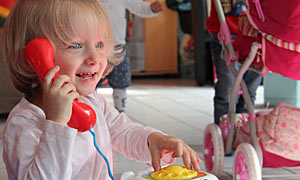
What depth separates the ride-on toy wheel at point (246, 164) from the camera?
1146 mm

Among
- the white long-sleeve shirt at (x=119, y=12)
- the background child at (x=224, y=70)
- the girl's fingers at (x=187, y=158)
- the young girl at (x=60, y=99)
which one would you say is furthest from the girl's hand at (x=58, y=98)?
the white long-sleeve shirt at (x=119, y=12)

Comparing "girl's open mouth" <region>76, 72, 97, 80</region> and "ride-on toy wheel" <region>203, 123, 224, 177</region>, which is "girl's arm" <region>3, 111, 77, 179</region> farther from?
"ride-on toy wheel" <region>203, 123, 224, 177</region>

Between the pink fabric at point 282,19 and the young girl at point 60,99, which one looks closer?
the young girl at point 60,99

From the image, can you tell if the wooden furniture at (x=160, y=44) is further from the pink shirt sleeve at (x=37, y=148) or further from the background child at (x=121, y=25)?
the pink shirt sleeve at (x=37, y=148)

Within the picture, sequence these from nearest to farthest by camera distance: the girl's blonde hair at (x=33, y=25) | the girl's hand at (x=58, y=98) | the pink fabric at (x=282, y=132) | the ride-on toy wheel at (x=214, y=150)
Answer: the girl's hand at (x=58, y=98) < the girl's blonde hair at (x=33, y=25) < the pink fabric at (x=282, y=132) < the ride-on toy wheel at (x=214, y=150)

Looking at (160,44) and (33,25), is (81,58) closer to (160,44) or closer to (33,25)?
(33,25)

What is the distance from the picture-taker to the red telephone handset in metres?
0.69

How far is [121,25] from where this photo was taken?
7.35 ft

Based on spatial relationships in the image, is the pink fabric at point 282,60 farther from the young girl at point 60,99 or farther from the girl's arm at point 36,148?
the girl's arm at point 36,148

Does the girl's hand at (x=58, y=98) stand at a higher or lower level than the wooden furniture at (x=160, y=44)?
higher

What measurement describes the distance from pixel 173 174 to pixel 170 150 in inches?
4.1

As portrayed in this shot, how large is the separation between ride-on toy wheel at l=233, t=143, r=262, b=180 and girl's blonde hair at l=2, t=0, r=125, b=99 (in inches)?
22.2

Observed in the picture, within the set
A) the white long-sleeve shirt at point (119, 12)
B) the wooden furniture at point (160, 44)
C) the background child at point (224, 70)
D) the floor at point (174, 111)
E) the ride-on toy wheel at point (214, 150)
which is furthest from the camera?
the wooden furniture at point (160, 44)

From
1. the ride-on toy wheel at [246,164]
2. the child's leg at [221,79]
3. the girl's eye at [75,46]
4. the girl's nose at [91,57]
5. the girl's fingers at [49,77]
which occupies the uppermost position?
the girl's eye at [75,46]
